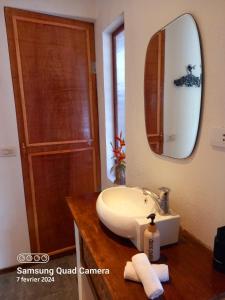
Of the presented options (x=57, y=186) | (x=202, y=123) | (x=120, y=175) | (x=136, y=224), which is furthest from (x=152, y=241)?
(x=57, y=186)

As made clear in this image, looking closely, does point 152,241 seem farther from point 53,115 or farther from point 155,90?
point 53,115

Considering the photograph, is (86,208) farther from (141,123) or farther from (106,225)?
(141,123)

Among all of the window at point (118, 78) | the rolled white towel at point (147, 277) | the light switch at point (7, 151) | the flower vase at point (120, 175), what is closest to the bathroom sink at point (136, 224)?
the rolled white towel at point (147, 277)

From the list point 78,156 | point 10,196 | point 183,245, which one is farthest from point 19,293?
point 183,245

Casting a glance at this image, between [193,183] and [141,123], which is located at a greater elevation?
[141,123]

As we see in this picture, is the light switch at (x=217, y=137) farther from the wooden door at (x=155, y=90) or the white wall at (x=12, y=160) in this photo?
the white wall at (x=12, y=160)

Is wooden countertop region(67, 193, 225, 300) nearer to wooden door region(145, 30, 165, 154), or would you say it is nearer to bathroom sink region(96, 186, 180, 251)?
bathroom sink region(96, 186, 180, 251)

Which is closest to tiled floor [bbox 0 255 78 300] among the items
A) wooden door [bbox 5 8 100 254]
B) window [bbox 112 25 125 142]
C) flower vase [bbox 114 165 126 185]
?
wooden door [bbox 5 8 100 254]

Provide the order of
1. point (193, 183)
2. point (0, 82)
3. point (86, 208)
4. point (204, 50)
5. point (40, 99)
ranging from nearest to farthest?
point (204, 50) < point (193, 183) < point (86, 208) < point (0, 82) < point (40, 99)

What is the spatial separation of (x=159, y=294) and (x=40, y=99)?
5.36 feet

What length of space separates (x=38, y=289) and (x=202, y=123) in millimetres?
1827

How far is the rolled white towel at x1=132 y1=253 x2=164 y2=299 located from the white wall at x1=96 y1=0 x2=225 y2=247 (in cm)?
34

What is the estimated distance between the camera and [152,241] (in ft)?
2.54

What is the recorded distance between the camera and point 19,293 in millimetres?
1701
